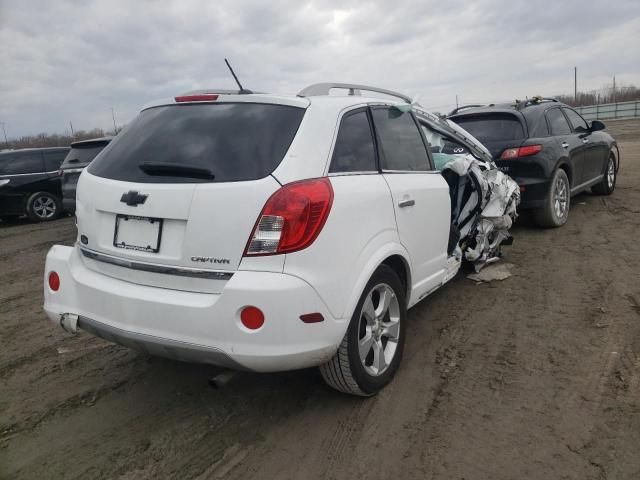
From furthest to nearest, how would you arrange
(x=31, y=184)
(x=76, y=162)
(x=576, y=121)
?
(x=31, y=184), (x=76, y=162), (x=576, y=121)

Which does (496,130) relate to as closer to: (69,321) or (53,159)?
(69,321)

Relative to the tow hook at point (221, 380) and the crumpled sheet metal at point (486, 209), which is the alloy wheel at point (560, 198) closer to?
the crumpled sheet metal at point (486, 209)

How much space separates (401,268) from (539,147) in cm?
399

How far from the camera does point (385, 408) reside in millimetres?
2934

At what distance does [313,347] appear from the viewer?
2.51m

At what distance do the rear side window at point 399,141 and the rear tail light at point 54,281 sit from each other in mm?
2038

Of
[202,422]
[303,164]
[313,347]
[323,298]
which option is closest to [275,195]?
[303,164]

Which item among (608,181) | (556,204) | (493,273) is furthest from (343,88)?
(608,181)

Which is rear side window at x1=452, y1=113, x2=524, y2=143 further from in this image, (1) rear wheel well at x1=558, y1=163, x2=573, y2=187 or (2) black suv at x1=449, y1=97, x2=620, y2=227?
(1) rear wheel well at x1=558, y1=163, x2=573, y2=187

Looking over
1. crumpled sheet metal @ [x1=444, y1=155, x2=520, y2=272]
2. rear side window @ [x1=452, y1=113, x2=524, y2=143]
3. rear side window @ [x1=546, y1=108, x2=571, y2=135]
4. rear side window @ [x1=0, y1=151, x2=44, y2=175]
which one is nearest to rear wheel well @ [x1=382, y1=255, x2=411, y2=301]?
crumpled sheet metal @ [x1=444, y1=155, x2=520, y2=272]

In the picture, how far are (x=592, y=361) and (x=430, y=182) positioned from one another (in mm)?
1579

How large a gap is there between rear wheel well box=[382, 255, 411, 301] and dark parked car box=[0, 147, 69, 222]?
1045cm

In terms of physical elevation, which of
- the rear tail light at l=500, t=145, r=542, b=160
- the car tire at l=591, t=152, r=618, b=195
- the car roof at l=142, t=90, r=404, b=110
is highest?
the car roof at l=142, t=90, r=404, b=110

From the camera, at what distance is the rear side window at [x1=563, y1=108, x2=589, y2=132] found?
7672 millimetres
